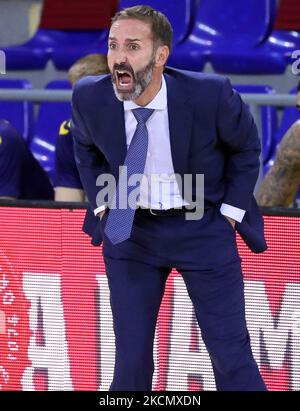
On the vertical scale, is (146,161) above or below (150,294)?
above

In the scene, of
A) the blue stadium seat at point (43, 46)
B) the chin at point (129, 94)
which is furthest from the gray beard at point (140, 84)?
the blue stadium seat at point (43, 46)

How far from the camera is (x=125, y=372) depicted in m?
3.86

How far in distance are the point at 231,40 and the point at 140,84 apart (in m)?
4.77

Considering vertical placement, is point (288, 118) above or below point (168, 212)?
above

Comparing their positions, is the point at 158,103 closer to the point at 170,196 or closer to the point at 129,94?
the point at 129,94

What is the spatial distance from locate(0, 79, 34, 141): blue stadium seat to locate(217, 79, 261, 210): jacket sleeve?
471 cm

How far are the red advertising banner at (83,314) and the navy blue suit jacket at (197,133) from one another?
2.19ft

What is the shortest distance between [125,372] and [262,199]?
1633 millimetres

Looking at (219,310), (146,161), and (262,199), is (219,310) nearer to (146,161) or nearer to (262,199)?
(146,161)

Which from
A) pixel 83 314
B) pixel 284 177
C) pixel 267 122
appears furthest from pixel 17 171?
pixel 267 122

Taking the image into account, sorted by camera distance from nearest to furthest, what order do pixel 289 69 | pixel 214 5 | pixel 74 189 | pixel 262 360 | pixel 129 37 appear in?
1. pixel 129 37
2. pixel 262 360
3. pixel 74 189
4. pixel 289 69
5. pixel 214 5

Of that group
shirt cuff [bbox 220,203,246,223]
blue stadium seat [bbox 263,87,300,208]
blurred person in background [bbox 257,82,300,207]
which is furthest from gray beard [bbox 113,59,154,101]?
blue stadium seat [bbox 263,87,300,208]

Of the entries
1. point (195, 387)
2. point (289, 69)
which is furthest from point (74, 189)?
point (289, 69)

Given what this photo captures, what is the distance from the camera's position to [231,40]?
8.34 metres
